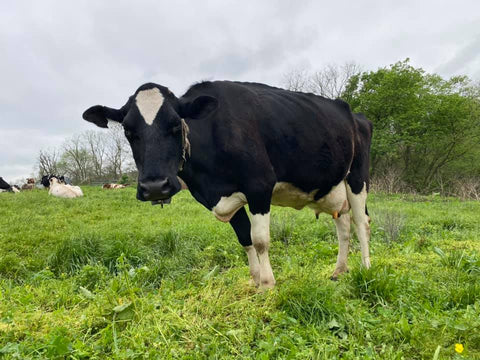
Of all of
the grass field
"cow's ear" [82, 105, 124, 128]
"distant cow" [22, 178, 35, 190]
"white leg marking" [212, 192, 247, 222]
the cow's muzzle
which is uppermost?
"distant cow" [22, 178, 35, 190]

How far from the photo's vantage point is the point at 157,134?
2.67 meters

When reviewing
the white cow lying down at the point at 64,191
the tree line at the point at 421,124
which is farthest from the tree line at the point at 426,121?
the white cow lying down at the point at 64,191

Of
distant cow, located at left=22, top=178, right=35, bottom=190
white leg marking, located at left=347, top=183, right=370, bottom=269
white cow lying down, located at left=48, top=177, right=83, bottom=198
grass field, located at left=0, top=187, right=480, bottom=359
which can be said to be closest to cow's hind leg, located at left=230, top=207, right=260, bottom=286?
grass field, located at left=0, top=187, right=480, bottom=359

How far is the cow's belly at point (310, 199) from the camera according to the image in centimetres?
344

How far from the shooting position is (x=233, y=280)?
151 inches

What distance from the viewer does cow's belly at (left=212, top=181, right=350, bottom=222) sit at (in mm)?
3094

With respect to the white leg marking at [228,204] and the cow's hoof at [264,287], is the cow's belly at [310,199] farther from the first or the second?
the cow's hoof at [264,287]

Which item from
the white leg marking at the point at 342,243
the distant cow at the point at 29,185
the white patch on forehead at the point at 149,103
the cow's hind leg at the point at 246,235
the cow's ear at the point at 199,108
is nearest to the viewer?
the white patch on forehead at the point at 149,103

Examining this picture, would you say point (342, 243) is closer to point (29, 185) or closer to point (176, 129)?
point (176, 129)

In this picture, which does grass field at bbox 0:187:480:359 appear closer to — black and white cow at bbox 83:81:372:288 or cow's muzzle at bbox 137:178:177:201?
black and white cow at bbox 83:81:372:288

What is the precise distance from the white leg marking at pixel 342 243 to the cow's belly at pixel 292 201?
16 cm

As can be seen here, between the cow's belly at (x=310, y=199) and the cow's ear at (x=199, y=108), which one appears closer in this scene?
the cow's ear at (x=199, y=108)

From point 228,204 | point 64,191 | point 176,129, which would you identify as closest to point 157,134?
point 176,129

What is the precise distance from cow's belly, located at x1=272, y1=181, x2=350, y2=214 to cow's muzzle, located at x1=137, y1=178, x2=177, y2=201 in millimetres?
1234
